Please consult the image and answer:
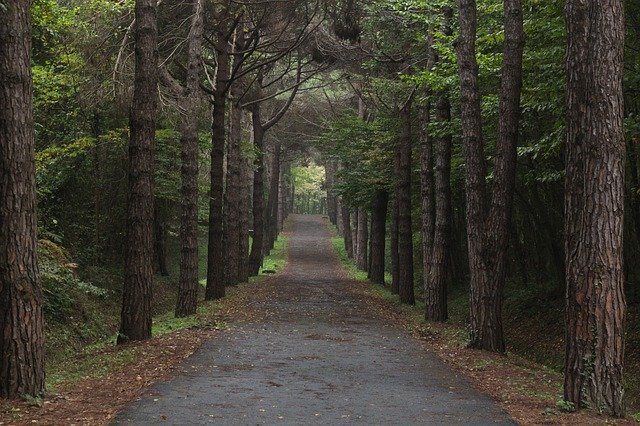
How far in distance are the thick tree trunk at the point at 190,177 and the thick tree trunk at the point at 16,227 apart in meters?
8.53

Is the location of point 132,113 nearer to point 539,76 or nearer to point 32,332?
point 32,332

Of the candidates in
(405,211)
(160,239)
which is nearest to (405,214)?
(405,211)

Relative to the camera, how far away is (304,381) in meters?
9.09

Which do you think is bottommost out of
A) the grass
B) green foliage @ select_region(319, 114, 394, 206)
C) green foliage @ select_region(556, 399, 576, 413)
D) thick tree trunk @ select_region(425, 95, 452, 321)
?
the grass

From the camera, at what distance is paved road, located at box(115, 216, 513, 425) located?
7.02 metres

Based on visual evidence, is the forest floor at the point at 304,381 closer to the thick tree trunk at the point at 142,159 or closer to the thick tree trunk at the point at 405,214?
the thick tree trunk at the point at 142,159

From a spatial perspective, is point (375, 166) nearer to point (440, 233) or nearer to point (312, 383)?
point (440, 233)

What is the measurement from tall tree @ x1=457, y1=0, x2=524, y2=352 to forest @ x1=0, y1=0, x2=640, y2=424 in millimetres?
37

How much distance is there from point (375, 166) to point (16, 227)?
19.7 meters

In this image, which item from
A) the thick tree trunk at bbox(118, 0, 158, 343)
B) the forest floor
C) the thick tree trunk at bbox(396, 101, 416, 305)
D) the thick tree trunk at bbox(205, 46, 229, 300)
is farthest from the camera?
the thick tree trunk at bbox(396, 101, 416, 305)

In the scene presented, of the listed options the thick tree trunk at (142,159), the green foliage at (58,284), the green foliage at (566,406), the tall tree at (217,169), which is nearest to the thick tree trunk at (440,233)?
the tall tree at (217,169)

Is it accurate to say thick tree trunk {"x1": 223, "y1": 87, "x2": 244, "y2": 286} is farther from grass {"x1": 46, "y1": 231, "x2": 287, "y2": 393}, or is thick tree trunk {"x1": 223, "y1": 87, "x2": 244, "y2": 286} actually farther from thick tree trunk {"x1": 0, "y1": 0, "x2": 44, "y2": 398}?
thick tree trunk {"x1": 0, "y1": 0, "x2": 44, "y2": 398}

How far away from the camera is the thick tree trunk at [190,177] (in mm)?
16125

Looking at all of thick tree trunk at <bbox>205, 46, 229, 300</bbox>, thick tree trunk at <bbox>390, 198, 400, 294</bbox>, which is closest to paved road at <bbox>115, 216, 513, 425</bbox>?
thick tree trunk at <bbox>205, 46, 229, 300</bbox>
